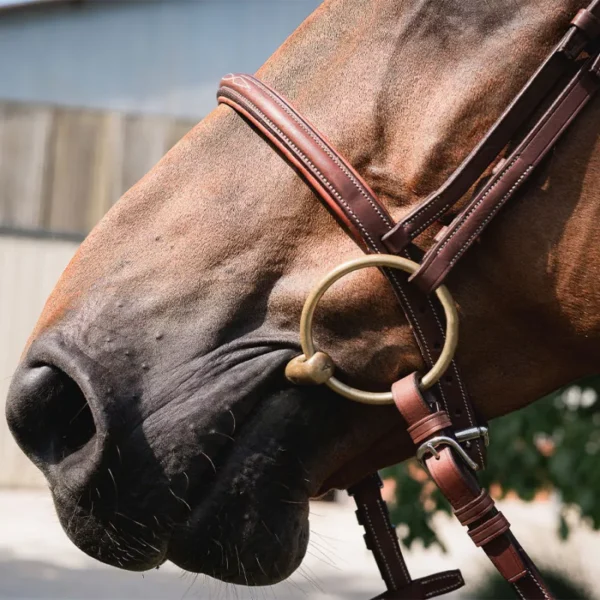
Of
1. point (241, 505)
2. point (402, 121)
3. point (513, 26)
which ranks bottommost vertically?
point (241, 505)

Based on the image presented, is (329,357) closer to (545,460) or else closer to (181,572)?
(545,460)

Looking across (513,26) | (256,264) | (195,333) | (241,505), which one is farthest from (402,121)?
(241,505)

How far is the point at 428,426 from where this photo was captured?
1.49m

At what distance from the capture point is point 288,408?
151cm

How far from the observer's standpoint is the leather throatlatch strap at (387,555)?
1830mm

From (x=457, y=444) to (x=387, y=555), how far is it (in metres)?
0.48

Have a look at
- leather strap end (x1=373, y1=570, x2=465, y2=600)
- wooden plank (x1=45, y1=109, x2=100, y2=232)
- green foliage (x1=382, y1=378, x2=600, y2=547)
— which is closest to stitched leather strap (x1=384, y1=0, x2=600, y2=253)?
leather strap end (x1=373, y1=570, x2=465, y2=600)

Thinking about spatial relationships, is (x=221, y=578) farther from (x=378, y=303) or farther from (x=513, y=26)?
(x=513, y=26)

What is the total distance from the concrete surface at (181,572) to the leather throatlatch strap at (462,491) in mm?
3340

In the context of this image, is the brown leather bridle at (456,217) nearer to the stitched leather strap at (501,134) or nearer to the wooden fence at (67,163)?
the stitched leather strap at (501,134)

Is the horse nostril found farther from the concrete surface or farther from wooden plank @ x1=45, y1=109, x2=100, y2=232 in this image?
wooden plank @ x1=45, y1=109, x2=100, y2=232

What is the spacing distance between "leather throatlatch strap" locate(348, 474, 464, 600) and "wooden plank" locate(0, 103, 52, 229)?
950cm

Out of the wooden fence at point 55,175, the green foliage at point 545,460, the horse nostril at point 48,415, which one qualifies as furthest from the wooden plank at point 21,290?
the horse nostril at point 48,415

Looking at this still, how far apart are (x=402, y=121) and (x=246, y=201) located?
29cm
